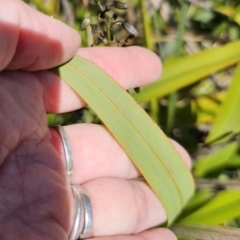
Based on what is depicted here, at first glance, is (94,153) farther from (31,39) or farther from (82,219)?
(31,39)

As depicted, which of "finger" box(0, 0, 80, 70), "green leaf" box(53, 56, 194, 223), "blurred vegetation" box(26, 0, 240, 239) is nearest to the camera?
"finger" box(0, 0, 80, 70)

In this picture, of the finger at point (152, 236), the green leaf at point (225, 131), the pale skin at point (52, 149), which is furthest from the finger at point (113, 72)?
the finger at point (152, 236)

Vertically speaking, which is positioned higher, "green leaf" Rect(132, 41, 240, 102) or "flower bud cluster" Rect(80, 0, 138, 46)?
"flower bud cluster" Rect(80, 0, 138, 46)

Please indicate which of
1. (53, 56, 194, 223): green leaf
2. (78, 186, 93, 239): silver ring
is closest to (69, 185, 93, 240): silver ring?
(78, 186, 93, 239): silver ring

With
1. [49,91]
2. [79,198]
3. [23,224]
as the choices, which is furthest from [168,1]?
[23,224]

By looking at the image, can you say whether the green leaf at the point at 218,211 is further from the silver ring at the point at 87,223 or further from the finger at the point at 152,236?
the silver ring at the point at 87,223

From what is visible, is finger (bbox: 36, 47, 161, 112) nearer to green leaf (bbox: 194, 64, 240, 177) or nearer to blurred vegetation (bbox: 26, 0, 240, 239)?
blurred vegetation (bbox: 26, 0, 240, 239)
